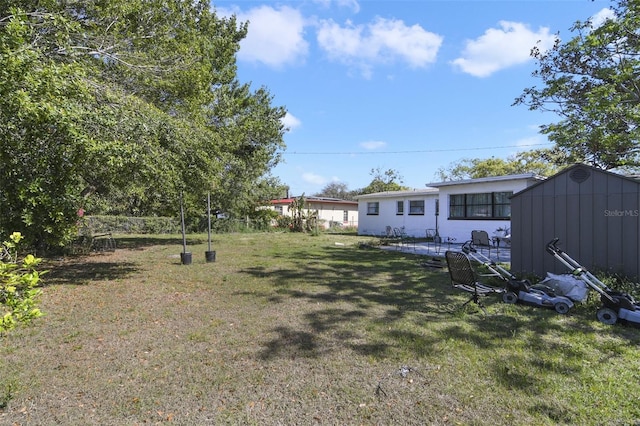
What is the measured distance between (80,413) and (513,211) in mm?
7389

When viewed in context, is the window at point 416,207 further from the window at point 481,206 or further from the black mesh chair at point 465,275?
the black mesh chair at point 465,275

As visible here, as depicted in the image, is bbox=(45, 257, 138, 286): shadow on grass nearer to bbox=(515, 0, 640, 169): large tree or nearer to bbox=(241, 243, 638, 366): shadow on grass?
bbox=(241, 243, 638, 366): shadow on grass

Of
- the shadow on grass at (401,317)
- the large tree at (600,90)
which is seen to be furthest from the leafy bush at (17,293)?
the large tree at (600,90)

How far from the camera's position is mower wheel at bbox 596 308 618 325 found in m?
4.30

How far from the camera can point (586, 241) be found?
242 inches

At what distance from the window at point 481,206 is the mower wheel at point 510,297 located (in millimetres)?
9326

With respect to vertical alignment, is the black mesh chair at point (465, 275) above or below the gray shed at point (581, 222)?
below

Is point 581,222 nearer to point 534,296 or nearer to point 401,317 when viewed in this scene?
point 534,296

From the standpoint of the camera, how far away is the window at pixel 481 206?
13.8m

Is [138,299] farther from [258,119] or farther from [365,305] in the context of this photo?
[258,119]

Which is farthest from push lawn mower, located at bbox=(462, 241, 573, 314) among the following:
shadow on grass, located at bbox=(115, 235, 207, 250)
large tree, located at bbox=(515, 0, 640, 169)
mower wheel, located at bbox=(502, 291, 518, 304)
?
shadow on grass, located at bbox=(115, 235, 207, 250)

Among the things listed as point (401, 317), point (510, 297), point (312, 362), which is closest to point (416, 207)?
point (510, 297)

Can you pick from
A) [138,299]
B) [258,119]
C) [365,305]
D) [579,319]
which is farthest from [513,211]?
[258,119]

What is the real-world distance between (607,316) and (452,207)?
38.1ft
